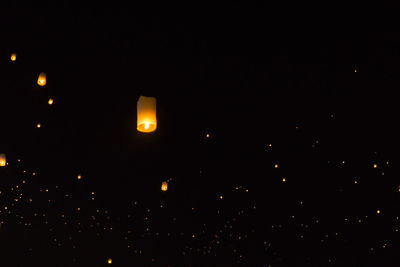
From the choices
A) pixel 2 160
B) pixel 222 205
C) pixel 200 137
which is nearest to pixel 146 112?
pixel 200 137

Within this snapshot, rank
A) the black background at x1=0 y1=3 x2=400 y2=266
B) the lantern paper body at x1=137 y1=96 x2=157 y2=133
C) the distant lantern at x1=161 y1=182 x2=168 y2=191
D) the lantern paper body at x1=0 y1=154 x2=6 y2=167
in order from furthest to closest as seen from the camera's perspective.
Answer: the distant lantern at x1=161 y1=182 x2=168 y2=191
the lantern paper body at x1=0 y1=154 x2=6 y2=167
the black background at x1=0 y1=3 x2=400 y2=266
the lantern paper body at x1=137 y1=96 x2=157 y2=133

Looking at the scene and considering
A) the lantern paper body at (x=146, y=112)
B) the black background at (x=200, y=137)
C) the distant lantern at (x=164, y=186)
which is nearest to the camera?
the lantern paper body at (x=146, y=112)

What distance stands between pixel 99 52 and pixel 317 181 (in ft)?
4.75

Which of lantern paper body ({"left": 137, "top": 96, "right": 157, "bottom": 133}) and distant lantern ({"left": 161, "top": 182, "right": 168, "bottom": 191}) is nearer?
lantern paper body ({"left": 137, "top": 96, "right": 157, "bottom": 133})

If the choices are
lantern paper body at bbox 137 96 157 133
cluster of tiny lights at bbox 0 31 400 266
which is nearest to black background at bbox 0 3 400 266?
cluster of tiny lights at bbox 0 31 400 266

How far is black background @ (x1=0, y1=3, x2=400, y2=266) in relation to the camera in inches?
107

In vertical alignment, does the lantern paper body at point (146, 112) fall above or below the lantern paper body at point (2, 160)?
below

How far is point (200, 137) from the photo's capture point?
3.08 meters

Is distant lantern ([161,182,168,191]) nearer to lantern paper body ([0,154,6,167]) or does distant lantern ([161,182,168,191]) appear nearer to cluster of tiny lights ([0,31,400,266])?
cluster of tiny lights ([0,31,400,266])

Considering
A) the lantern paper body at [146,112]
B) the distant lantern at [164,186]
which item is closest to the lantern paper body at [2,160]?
the distant lantern at [164,186]

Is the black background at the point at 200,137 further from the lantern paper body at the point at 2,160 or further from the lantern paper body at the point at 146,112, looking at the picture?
the lantern paper body at the point at 146,112

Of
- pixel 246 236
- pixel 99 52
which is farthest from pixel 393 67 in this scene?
pixel 99 52

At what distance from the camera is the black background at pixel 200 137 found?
2.71m

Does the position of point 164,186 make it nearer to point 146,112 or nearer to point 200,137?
point 200,137
